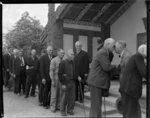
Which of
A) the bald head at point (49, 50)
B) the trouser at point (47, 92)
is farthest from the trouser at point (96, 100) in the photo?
the bald head at point (49, 50)

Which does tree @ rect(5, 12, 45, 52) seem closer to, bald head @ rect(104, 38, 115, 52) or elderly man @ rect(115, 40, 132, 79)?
bald head @ rect(104, 38, 115, 52)

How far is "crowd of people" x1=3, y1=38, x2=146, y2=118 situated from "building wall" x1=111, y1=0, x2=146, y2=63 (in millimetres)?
Result: 3272

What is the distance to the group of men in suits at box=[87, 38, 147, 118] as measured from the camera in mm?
3732

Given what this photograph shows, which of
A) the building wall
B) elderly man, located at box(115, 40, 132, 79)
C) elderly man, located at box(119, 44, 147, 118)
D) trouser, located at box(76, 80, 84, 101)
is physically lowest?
trouser, located at box(76, 80, 84, 101)

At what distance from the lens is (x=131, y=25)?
350 inches

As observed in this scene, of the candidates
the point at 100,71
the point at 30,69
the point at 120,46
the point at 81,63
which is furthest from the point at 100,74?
the point at 30,69

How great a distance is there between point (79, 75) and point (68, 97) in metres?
0.88

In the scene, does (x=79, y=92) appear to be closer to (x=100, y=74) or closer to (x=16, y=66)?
(x=100, y=74)

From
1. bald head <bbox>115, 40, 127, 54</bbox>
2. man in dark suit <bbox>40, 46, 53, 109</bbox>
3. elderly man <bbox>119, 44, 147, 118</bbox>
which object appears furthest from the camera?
man in dark suit <bbox>40, 46, 53, 109</bbox>

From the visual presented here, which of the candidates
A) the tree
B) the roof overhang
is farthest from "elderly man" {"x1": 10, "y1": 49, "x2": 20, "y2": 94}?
the roof overhang

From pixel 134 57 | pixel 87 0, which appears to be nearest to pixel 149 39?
pixel 87 0

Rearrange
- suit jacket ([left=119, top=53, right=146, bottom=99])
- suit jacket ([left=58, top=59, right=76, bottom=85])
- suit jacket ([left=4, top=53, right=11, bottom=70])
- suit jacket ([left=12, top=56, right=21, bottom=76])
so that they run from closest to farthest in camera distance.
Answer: suit jacket ([left=119, top=53, right=146, bottom=99]) < suit jacket ([left=58, top=59, right=76, bottom=85]) < suit jacket ([left=12, top=56, right=21, bottom=76]) < suit jacket ([left=4, top=53, right=11, bottom=70])

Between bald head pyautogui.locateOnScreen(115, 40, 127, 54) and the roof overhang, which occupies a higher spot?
the roof overhang

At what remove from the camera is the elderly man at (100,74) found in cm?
425
